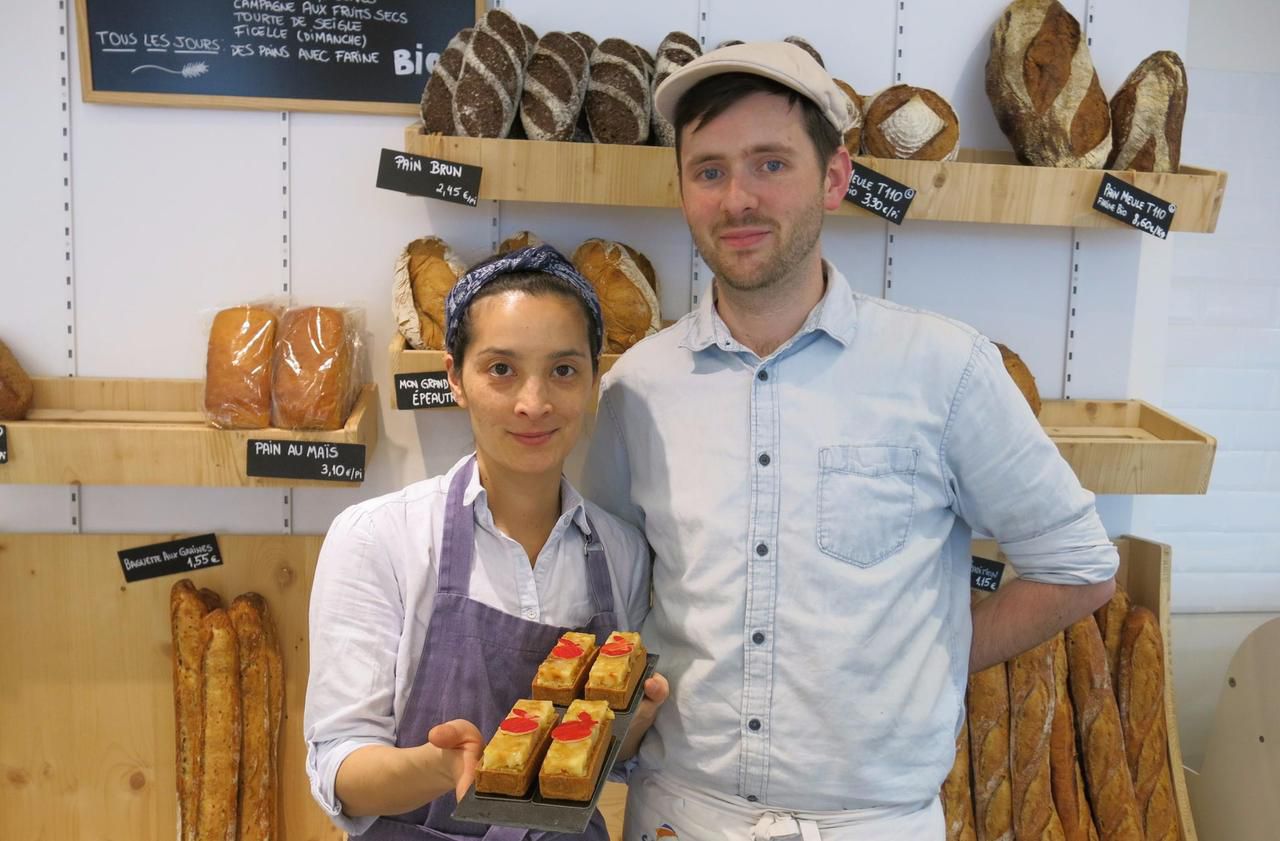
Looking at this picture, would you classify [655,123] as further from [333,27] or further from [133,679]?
[133,679]

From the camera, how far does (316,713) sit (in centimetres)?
141

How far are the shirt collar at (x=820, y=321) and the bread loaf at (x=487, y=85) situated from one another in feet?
2.12

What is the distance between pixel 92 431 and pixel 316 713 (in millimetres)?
927

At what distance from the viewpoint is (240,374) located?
79.0 inches

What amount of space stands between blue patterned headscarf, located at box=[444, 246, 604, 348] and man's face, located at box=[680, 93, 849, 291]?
203 millimetres

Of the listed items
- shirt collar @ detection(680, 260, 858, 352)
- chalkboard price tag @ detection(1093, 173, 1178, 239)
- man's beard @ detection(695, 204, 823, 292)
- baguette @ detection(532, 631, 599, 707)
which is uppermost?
chalkboard price tag @ detection(1093, 173, 1178, 239)

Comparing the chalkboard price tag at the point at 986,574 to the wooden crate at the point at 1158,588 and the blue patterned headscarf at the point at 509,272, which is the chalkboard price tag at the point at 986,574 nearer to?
the wooden crate at the point at 1158,588

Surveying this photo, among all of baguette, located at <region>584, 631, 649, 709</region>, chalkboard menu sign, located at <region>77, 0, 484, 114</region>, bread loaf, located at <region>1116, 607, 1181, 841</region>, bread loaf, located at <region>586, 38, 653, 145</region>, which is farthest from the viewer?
bread loaf, located at <region>1116, 607, 1181, 841</region>

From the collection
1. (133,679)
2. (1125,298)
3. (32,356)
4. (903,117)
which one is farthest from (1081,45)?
(133,679)

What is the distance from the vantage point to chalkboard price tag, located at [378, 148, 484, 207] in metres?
1.92

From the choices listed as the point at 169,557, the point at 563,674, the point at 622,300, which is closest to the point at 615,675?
the point at 563,674

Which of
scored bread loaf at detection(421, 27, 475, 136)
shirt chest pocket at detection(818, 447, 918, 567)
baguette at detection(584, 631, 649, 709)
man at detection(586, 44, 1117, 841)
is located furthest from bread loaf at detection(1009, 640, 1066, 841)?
scored bread loaf at detection(421, 27, 475, 136)

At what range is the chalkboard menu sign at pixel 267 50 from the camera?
215 centimetres

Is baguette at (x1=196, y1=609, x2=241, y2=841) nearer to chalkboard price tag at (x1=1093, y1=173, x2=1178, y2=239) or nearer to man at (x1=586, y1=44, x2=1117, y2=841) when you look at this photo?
man at (x1=586, y1=44, x2=1117, y2=841)
